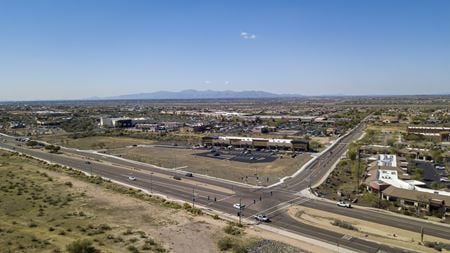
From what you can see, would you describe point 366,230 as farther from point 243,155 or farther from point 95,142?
point 95,142

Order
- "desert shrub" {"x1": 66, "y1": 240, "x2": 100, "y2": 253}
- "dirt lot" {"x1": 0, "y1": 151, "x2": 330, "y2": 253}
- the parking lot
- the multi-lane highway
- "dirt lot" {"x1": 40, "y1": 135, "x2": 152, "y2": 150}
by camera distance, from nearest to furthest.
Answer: "desert shrub" {"x1": 66, "y1": 240, "x2": 100, "y2": 253}, "dirt lot" {"x1": 0, "y1": 151, "x2": 330, "y2": 253}, the multi-lane highway, the parking lot, "dirt lot" {"x1": 40, "y1": 135, "x2": 152, "y2": 150}

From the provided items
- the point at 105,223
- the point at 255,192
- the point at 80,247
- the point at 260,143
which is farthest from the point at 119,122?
the point at 80,247

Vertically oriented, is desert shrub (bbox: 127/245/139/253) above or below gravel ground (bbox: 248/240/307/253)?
above

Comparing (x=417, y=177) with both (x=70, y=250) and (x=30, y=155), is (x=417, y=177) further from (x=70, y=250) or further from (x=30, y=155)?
(x=30, y=155)

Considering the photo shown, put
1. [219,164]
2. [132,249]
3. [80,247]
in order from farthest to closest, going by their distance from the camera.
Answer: [219,164]
[132,249]
[80,247]

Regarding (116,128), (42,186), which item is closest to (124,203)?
(42,186)

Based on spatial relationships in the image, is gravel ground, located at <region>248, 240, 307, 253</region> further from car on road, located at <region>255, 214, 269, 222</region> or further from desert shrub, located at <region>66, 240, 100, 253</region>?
desert shrub, located at <region>66, 240, 100, 253</region>

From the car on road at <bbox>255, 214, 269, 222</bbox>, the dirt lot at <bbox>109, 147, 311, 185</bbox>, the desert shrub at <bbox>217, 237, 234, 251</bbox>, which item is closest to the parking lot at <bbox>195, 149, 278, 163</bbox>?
the dirt lot at <bbox>109, 147, 311, 185</bbox>
